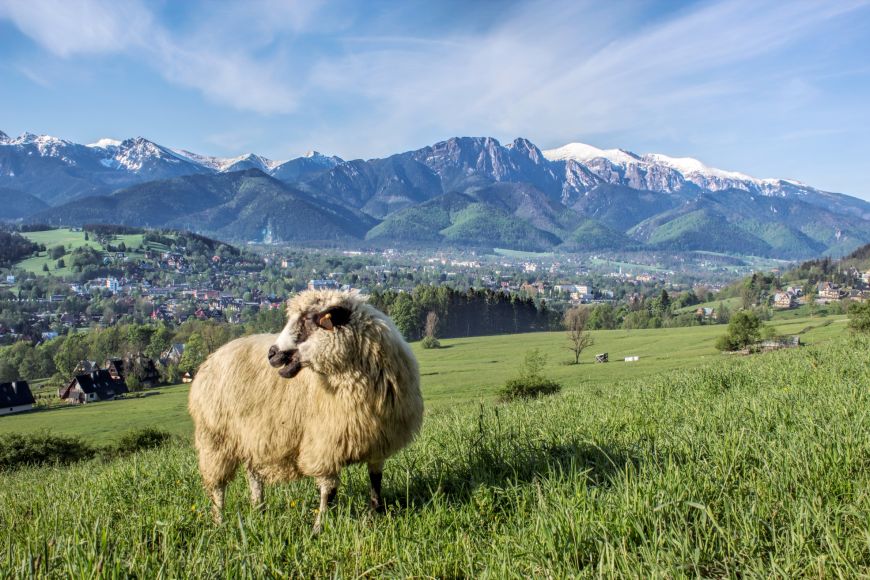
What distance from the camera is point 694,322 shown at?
128625 millimetres

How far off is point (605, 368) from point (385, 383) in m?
65.2

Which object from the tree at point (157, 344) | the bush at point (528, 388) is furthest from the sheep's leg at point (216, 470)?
the tree at point (157, 344)

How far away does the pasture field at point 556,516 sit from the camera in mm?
3029

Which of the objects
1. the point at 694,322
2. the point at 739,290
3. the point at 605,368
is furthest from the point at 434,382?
the point at 739,290

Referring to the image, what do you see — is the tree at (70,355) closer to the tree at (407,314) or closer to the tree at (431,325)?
the tree at (407,314)

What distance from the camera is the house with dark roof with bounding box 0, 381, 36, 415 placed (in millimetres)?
77688

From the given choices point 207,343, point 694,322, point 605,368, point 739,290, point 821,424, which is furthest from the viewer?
point 739,290

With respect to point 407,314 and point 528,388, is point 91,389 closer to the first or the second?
point 407,314

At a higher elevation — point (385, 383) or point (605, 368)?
point (385, 383)

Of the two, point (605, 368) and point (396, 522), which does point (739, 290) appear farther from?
point (396, 522)

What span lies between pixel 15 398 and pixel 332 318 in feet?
325

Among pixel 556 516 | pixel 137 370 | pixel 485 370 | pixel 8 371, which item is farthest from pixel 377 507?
pixel 8 371

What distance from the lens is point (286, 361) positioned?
5258 mm

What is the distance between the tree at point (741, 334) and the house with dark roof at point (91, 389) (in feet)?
311
